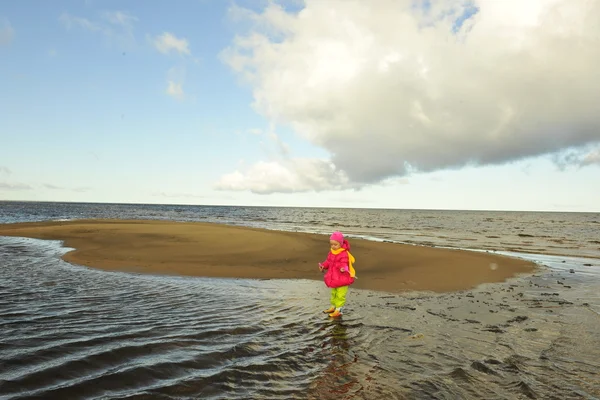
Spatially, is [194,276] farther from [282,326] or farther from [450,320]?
[450,320]

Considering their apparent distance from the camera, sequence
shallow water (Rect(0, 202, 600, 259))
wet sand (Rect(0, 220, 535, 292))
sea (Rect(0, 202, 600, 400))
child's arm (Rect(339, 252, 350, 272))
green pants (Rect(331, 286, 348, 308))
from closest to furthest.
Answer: sea (Rect(0, 202, 600, 400)), green pants (Rect(331, 286, 348, 308)), child's arm (Rect(339, 252, 350, 272)), wet sand (Rect(0, 220, 535, 292)), shallow water (Rect(0, 202, 600, 259))

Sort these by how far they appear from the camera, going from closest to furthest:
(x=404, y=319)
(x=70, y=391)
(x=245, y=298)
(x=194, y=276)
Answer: (x=70, y=391) → (x=404, y=319) → (x=245, y=298) → (x=194, y=276)

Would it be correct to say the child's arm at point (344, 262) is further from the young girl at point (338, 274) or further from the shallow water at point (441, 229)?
the shallow water at point (441, 229)

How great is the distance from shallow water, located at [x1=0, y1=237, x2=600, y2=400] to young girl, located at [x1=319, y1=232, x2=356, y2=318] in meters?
0.38

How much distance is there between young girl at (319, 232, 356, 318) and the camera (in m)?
8.48

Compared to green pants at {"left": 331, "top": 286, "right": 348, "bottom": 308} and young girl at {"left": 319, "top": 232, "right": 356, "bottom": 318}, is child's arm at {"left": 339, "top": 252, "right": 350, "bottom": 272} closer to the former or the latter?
young girl at {"left": 319, "top": 232, "right": 356, "bottom": 318}

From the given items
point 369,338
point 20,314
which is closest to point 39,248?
point 20,314

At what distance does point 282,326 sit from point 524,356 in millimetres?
4552

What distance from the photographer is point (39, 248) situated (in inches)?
758

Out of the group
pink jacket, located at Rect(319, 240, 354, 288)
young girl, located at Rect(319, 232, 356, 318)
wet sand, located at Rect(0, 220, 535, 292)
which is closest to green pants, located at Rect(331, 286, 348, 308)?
young girl, located at Rect(319, 232, 356, 318)

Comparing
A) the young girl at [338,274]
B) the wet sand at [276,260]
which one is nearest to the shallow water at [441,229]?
the wet sand at [276,260]

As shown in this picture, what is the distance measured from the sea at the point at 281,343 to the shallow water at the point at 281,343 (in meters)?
0.03

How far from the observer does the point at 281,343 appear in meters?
6.57

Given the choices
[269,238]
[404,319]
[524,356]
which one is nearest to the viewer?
[524,356]
